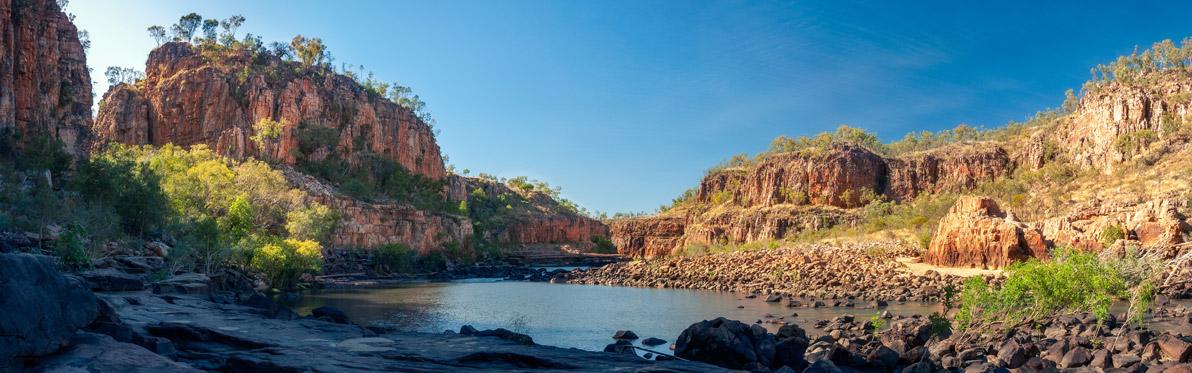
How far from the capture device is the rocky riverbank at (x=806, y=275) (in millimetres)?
34344

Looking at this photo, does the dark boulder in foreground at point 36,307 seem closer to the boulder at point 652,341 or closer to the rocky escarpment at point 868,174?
the boulder at point 652,341

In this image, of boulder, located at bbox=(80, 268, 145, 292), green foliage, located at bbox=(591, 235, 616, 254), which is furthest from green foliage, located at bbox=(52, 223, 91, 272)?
green foliage, located at bbox=(591, 235, 616, 254)

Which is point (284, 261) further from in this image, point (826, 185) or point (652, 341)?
point (826, 185)

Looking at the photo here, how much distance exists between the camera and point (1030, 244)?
36.0 metres

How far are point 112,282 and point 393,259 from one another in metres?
45.5

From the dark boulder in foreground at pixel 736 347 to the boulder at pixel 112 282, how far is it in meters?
17.2

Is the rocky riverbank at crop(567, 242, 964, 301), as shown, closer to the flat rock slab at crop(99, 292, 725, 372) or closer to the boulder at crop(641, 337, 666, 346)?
the boulder at crop(641, 337, 666, 346)

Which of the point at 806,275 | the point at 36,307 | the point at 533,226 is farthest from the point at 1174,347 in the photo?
the point at 533,226

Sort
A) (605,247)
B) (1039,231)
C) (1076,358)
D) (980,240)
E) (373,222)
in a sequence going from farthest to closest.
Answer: (605,247)
(373,222)
(980,240)
(1039,231)
(1076,358)

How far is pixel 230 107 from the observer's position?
84438 millimetres

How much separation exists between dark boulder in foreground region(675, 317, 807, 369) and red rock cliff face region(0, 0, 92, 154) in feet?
128

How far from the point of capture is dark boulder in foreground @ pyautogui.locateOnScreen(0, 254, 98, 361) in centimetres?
638

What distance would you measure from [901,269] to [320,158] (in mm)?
75819

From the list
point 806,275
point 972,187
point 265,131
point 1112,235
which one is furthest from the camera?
point 265,131
